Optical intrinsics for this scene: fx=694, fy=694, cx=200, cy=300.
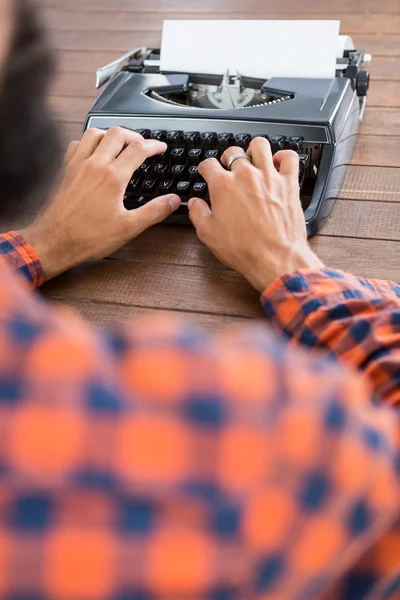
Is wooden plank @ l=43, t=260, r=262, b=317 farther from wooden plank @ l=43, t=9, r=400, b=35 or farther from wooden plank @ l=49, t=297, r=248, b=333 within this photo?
wooden plank @ l=43, t=9, r=400, b=35

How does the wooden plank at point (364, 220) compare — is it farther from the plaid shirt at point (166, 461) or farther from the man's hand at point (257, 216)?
the plaid shirt at point (166, 461)

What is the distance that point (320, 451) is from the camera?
378 mm

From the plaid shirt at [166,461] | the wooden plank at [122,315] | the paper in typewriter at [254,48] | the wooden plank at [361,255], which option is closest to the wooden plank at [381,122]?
the paper in typewriter at [254,48]

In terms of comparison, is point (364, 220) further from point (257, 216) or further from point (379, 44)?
point (379, 44)

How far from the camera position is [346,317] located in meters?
0.71

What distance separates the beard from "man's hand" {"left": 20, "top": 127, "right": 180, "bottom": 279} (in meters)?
0.13

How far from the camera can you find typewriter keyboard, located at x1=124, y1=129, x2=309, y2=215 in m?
1.02

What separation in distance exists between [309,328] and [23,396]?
0.42 meters

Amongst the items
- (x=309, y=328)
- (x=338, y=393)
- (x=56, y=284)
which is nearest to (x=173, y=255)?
(x=56, y=284)

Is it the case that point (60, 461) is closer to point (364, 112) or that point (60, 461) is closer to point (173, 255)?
point (173, 255)

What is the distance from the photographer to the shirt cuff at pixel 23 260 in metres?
0.93

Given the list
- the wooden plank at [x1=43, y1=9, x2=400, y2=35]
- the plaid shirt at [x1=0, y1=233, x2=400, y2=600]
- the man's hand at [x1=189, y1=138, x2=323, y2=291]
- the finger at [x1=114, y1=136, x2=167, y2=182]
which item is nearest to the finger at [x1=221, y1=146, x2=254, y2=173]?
the man's hand at [x1=189, y1=138, x2=323, y2=291]

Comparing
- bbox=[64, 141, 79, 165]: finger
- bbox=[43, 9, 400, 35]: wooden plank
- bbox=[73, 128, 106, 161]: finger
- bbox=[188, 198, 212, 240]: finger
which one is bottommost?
bbox=[188, 198, 212, 240]: finger

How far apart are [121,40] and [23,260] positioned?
0.90m
